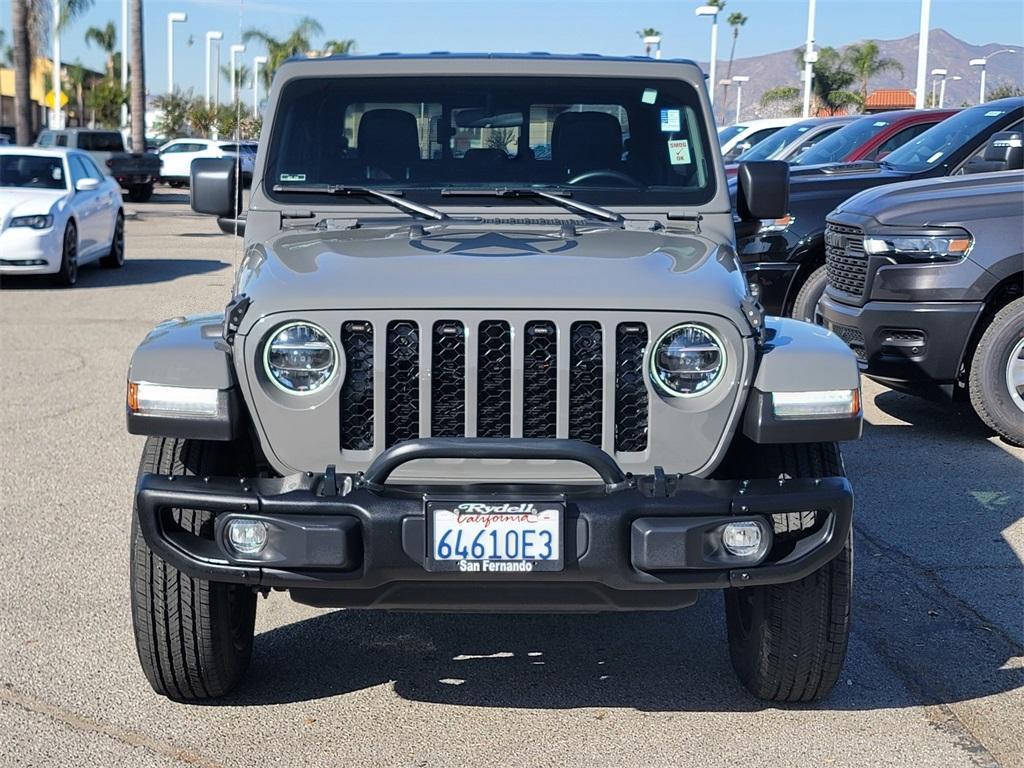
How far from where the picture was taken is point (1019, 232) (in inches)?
303

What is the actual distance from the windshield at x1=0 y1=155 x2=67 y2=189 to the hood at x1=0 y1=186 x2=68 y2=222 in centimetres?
34

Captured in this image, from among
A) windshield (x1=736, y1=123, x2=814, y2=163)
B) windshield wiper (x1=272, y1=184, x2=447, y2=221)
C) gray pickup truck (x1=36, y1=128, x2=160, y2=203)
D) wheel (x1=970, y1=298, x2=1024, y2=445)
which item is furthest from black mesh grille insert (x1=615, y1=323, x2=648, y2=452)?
gray pickup truck (x1=36, y1=128, x2=160, y2=203)

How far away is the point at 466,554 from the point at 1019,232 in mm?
5142

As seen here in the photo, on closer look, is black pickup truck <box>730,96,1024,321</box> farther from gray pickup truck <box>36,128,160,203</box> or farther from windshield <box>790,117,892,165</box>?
gray pickup truck <box>36,128,160,203</box>

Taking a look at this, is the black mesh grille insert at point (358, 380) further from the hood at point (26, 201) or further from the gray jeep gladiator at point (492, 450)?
the hood at point (26, 201)

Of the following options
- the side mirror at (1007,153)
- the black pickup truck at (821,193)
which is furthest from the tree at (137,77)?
the side mirror at (1007,153)

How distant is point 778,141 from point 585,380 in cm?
1323

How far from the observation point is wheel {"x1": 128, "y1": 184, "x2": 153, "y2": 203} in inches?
1314

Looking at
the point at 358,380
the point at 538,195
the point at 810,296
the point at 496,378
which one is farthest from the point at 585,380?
the point at 810,296

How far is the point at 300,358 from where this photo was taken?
383cm

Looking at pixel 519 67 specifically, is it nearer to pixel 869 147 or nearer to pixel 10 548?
pixel 10 548

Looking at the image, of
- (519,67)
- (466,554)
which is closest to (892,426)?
(519,67)

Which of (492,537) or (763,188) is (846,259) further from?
(492,537)

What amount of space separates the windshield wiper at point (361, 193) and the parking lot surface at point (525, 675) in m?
1.42
